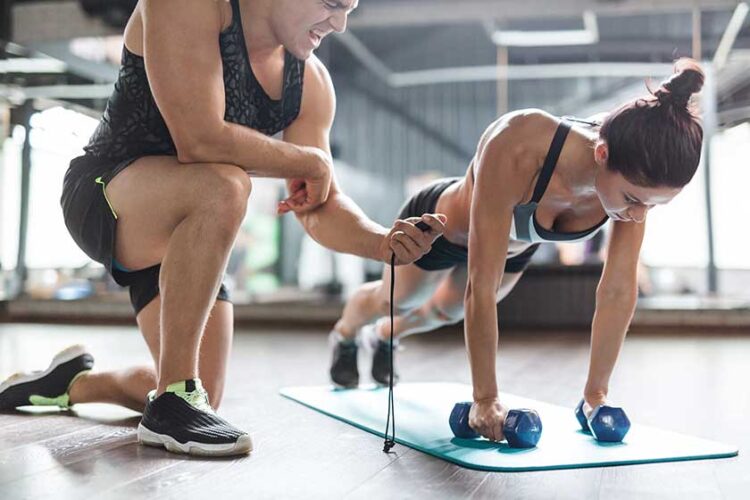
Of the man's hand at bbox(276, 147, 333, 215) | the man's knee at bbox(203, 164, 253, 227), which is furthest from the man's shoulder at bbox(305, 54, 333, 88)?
the man's knee at bbox(203, 164, 253, 227)

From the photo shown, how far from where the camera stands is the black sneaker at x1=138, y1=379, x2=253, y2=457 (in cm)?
153

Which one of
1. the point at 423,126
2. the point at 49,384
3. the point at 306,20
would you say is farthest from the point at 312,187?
the point at 423,126

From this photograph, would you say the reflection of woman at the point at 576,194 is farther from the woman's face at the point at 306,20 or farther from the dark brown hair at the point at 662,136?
the woman's face at the point at 306,20

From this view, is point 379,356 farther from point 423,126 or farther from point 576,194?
point 423,126

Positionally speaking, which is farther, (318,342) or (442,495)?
(318,342)

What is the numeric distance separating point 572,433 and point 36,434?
119cm

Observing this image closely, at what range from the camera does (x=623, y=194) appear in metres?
1.62

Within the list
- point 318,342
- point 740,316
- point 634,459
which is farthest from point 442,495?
point 740,316

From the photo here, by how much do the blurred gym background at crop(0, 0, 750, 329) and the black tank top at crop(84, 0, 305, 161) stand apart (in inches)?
156

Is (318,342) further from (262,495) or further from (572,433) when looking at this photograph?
(262,495)

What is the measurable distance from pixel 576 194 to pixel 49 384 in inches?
54.8

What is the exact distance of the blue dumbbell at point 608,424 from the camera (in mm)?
1723

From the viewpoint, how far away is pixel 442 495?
1.29m

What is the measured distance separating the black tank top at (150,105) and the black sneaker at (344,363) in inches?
37.8
